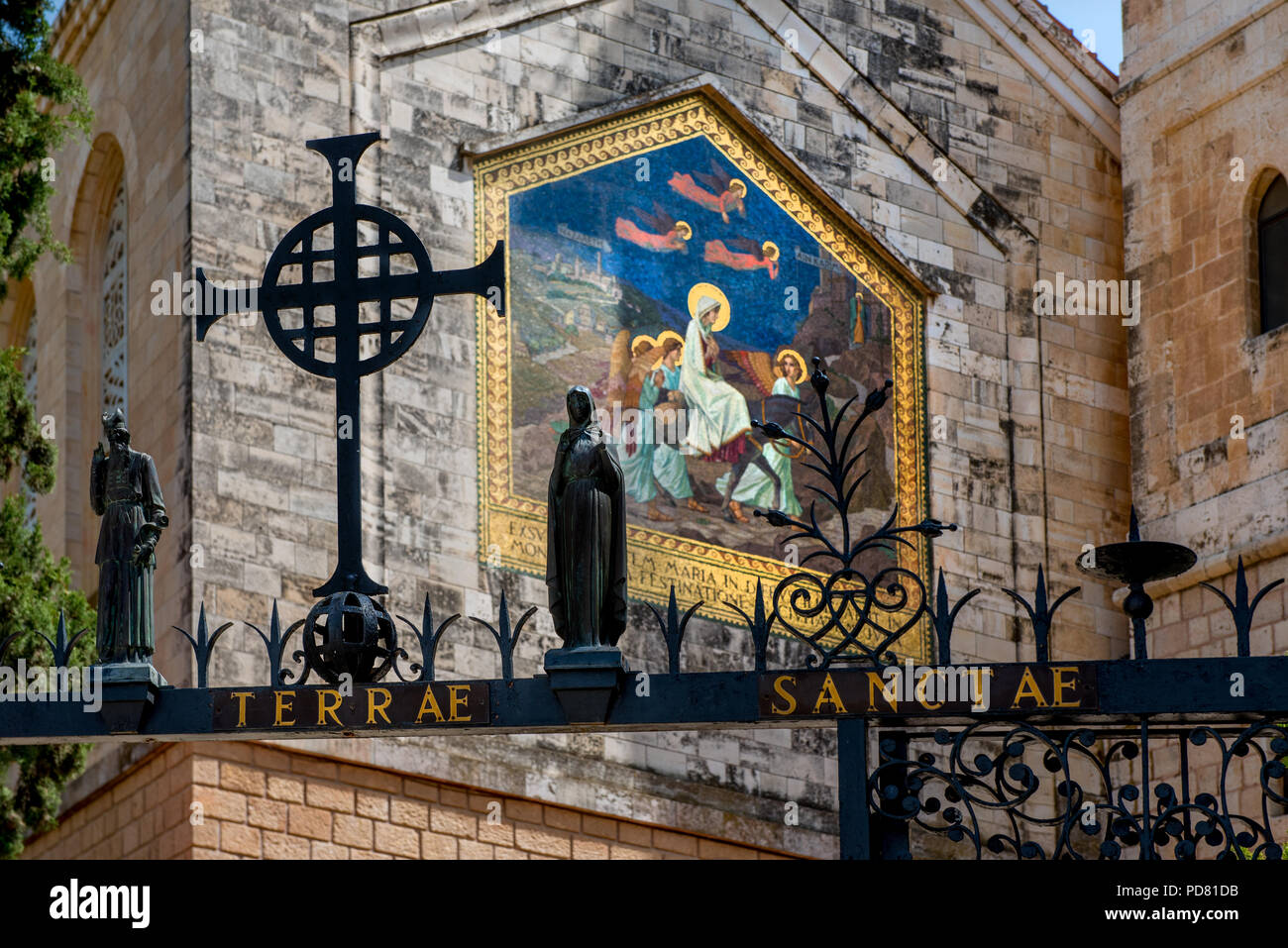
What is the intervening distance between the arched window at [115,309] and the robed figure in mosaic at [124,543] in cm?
897

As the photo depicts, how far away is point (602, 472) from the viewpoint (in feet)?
32.9

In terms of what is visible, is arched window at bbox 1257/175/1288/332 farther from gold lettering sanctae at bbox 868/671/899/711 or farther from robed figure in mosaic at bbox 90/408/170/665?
robed figure in mosaic at bbox 90/408/170/665

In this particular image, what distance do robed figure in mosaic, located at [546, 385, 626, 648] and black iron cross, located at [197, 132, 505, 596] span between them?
2.42ft

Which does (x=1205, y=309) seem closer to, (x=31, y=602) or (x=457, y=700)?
(x=31, y=602)

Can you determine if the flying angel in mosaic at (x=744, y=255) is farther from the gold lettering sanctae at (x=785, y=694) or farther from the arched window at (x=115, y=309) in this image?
the gold lettering sanctae at (x=785, y=694)

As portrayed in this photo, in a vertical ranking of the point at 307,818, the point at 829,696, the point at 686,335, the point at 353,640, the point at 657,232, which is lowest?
the point at 307,818

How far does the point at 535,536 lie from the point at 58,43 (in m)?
5.90

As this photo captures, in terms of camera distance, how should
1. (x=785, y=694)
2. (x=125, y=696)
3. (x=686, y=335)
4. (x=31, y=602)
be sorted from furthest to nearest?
(x=686, y=335) < (x=31, y=602) < (x=125, y=696) < (x=785, y=694)

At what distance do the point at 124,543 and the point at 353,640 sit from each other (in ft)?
3.19

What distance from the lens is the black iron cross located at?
10.4 metres

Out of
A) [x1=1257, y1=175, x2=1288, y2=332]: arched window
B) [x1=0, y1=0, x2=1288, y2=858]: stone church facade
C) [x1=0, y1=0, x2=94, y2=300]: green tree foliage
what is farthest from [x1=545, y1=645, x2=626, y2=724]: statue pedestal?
[x1=1257, y1=175, x2=1288, y2=332]: arched window

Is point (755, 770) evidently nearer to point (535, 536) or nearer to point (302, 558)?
point (535, 536)

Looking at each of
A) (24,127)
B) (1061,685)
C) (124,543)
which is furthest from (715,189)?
(1061,685)

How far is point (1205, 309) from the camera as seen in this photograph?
67.7 feet
